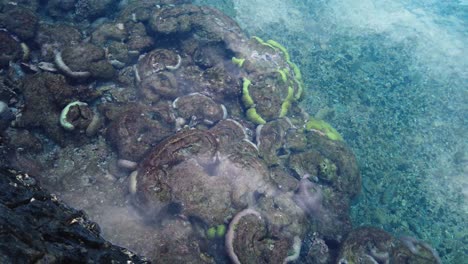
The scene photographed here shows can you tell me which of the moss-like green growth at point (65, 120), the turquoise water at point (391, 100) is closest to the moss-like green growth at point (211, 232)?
the moss-like green growth at point (65, 120)

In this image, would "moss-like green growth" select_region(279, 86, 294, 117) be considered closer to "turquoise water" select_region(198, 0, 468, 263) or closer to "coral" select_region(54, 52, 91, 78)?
"turquoise water" select_region(198, 0, 468, 263)

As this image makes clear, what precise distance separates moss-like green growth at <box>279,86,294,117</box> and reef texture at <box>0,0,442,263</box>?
2.3 inches

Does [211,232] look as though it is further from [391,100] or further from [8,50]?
[391,100]

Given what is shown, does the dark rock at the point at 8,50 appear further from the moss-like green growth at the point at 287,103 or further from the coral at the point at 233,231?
the moss-like green growth at the point at 287,103

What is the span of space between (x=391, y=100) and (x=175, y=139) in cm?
1035

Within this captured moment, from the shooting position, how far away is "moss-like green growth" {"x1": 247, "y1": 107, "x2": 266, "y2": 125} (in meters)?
8.64

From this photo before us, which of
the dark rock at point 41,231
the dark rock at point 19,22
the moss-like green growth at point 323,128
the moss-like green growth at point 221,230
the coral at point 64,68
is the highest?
the dark rock at point 41,231

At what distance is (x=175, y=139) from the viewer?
6.34 meters

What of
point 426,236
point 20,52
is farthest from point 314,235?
point 20,52

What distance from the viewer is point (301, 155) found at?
866 cm

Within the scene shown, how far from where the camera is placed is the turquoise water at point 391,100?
31.9 feet

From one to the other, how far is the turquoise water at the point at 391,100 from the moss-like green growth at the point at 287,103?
6.88ft

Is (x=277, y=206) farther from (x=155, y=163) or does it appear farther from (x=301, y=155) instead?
(x=155, y=163)

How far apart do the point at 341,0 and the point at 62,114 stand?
1915 cm
